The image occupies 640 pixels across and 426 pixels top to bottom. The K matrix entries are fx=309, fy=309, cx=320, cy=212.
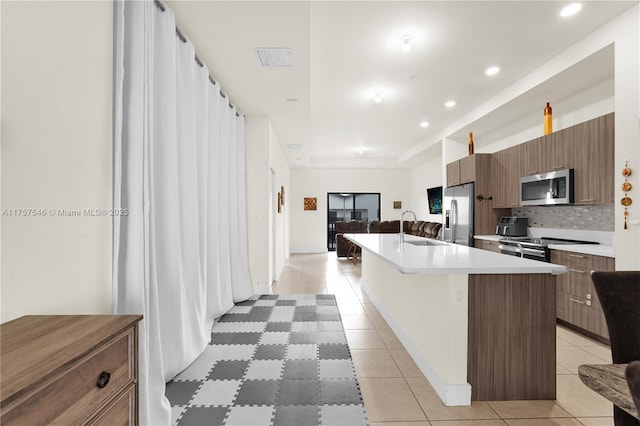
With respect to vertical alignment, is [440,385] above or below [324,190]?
below

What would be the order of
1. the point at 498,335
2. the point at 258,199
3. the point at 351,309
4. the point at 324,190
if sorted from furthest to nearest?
the point at 324,190
the point at 258,199
the point at 351,309
the point at 498,335

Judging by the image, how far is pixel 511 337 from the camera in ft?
6.64

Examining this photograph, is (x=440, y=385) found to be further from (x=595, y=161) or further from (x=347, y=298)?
(x=595, y=161)

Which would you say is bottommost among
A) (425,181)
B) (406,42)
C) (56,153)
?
(56,153)

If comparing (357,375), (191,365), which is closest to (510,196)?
(357,375)

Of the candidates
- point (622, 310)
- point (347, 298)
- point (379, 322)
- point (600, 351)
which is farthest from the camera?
point (347, 298)

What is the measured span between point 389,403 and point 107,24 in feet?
9.03

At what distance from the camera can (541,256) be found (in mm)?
3566

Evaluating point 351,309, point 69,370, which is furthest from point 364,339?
point 69,370

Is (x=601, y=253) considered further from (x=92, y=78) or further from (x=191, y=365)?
(x=92, y=78)

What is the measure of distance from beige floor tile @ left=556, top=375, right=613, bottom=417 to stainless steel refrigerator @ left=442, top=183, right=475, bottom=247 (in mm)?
3120

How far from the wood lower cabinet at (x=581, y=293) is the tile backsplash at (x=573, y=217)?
667mm

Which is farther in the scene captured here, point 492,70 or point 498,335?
point 492,70

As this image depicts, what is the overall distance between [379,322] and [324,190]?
23.4 ft
